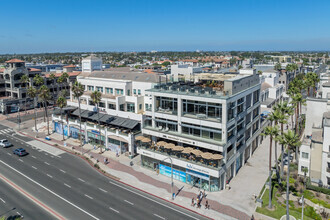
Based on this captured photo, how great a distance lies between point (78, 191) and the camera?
44.4 meters

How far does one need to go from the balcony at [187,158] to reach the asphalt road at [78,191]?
821 cm

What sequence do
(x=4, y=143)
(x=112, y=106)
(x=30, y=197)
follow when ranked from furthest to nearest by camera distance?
1. (x=112, y=106)
2. (x=4, y=143)
3. (x=30, y=197)

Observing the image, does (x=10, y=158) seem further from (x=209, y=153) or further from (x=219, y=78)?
(x=219, y=78)

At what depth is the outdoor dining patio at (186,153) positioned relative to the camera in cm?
4316

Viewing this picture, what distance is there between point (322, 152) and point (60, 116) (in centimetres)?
6386

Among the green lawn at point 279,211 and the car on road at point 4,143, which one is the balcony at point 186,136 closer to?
the green lawn at point 279,211

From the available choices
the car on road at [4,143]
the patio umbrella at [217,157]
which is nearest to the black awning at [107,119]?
the car on road at [4,143]

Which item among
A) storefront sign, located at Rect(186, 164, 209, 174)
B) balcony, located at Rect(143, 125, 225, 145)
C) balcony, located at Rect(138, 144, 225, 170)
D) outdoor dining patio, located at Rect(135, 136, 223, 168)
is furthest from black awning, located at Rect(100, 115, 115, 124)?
storefront sign, located at Rect(186, 164, 209, 174)

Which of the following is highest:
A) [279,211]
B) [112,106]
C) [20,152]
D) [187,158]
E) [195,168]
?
[112,106]

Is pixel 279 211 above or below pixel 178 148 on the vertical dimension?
below

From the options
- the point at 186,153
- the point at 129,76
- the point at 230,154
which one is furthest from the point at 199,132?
the point at 129,76

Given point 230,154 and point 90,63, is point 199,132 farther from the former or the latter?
point 90,63

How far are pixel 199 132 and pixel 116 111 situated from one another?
26.5m

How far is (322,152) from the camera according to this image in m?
44.7
